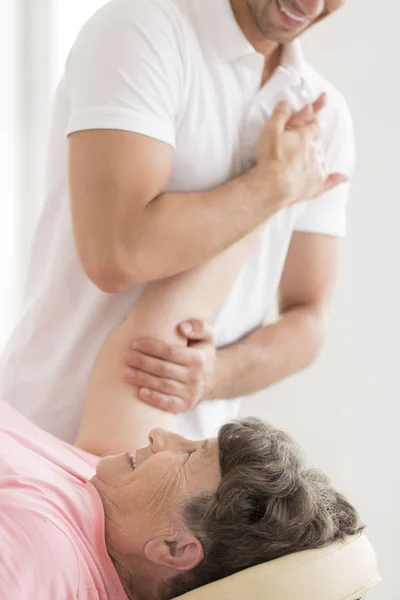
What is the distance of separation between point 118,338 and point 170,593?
20.7 inches

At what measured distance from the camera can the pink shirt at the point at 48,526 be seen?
1083 mm

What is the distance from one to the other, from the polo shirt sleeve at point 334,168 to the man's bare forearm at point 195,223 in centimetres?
33

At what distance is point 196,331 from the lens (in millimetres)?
1627

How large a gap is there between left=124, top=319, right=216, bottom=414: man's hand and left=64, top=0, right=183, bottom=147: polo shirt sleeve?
36 centimetres

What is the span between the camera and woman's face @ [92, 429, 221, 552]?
125 centimetres

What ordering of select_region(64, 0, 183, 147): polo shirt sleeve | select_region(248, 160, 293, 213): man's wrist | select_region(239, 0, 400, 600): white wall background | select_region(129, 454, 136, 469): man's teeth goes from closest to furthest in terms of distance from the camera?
select_region(129, 454, 136, 469): man's teeth < select_region(64, 0, 183, 147): polo shirt sleeve < select_region(248, 160, 293, 213): man's wrist < select_region(239, 0, 400, 600): white wall background

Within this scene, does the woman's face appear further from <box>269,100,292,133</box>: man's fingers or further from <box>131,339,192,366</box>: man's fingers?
<box>269,100,292,133</box>: man's fingers

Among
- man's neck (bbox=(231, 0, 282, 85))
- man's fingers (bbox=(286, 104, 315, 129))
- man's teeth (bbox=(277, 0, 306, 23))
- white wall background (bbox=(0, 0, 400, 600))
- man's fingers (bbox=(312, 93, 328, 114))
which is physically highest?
man's teeth (bbox=(277, 0, 306, 23))

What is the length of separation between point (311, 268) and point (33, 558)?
1035 millimetres

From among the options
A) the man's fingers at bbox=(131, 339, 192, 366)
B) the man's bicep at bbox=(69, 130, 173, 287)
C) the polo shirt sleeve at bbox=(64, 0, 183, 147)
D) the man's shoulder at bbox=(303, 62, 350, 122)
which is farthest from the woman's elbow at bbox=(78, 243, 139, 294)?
the man's shoulder at bbox=(303, 62, 350, 122)

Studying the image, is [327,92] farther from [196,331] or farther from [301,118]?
[196,331]

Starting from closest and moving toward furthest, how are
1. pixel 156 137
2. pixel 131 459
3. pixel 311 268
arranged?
1. pixel 131 459
2. pixel 156 137
3. pixel 311 268

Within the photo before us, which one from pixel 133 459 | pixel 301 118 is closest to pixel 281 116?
pixel 301 118

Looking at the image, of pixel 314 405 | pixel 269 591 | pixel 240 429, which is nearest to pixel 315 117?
pixel 240 429
